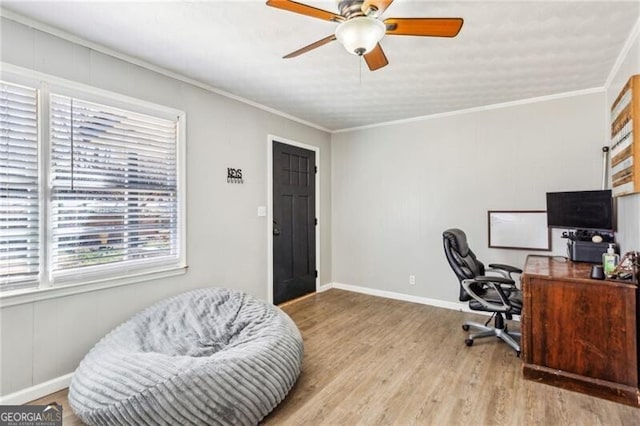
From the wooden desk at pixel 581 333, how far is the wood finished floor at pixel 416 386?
112 millimetres

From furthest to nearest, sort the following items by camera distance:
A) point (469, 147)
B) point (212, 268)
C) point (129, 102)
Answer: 1. point (469, 147)
2. point (212, 268)
3. point (129, 102)

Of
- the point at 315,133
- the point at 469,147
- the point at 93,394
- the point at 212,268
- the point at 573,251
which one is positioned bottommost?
the point at 93,394

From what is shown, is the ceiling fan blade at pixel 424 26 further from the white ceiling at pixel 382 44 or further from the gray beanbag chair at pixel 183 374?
the gray beanbag chair at pixel 183 374

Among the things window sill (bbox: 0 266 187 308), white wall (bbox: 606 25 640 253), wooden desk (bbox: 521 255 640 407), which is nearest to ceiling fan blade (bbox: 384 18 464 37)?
white wall (bbox: 606 25 640 253)

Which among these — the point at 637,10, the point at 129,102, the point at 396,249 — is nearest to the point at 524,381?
the point at 396,249

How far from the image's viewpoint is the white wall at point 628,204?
219 centimetres

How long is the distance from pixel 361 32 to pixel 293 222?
9.68 ft

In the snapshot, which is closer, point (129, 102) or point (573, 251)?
point (129, 102)

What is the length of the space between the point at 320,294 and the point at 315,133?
2347mm

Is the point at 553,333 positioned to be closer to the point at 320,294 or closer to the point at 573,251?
the point at 573,251

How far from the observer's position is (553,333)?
89.2 inches

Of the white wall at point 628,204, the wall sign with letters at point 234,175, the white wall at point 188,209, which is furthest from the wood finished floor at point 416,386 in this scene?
the wall sign with letters at point 234,175

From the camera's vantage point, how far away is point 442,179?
159 inches

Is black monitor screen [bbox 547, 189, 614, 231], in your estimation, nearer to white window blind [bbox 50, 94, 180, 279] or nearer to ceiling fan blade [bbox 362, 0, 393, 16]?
ceiling fan blade [bbox 362, 0, 393, 16]
